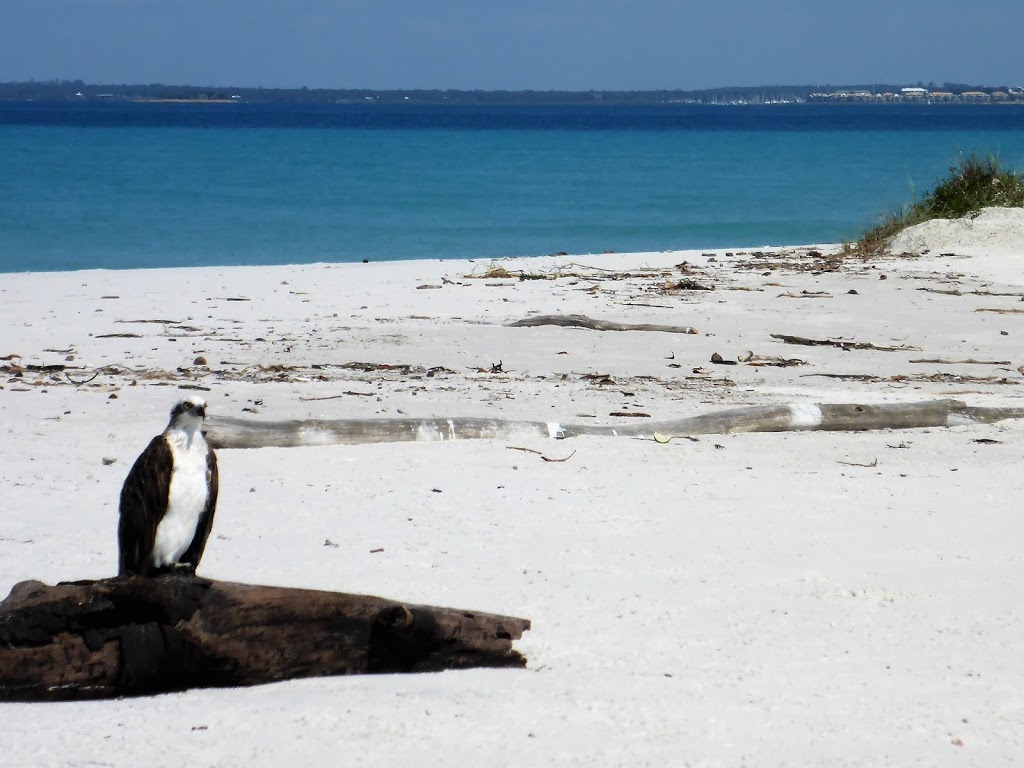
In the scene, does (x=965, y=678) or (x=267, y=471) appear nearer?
(x=965, y=678)

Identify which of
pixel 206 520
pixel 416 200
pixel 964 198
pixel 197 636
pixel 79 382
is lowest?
pixel 416 200

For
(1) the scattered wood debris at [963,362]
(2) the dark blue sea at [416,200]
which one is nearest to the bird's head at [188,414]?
(1) the scattered wood debris at [963,362]

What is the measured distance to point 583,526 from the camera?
514cm

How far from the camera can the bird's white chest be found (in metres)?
3.54

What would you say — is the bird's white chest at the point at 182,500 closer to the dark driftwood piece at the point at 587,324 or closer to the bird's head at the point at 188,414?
the bird's head at the point at 188,414

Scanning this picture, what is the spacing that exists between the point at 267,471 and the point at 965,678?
3155 millimetres

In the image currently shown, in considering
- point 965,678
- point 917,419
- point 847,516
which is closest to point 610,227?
point 917,419

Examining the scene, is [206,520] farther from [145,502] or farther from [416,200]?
[416,200]

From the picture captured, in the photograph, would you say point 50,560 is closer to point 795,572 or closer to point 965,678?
point 795,572

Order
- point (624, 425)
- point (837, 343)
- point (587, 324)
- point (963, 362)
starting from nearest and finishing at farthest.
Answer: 1. point (624, 425)
2. point (963, 362)
3. point (837, 343)
4. point (587, 324)

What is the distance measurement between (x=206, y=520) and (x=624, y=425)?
340 centimetres

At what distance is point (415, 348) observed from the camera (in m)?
9.38

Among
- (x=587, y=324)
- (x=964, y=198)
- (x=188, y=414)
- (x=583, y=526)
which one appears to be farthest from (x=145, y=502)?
(x=964, y=198)

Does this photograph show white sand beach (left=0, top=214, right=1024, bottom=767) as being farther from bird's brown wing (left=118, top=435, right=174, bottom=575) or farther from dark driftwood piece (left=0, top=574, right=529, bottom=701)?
bird's brown wing (left=118, top=435, right=174, bottom=575)
